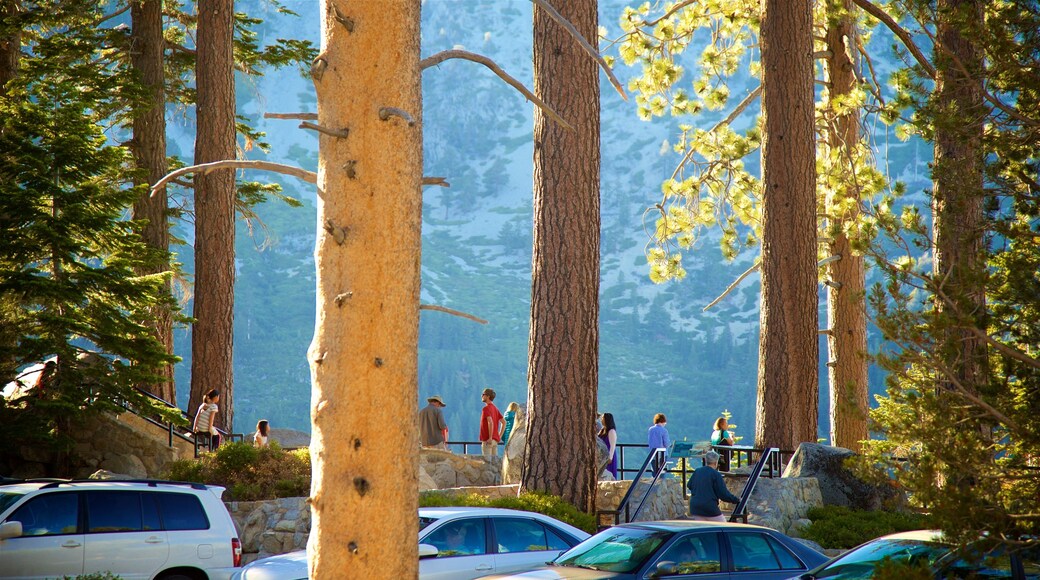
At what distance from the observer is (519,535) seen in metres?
10.1

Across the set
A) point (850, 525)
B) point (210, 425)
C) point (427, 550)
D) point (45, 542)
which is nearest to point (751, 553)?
point (427, 550)

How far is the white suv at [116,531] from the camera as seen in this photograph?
386 inches

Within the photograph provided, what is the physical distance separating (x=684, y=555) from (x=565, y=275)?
16.6ft

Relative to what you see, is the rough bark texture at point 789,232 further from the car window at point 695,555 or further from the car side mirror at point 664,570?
the car side mirror at point 664,570

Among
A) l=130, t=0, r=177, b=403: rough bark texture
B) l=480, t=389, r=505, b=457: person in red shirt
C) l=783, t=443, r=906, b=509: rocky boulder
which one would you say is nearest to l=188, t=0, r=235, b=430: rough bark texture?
l=130, t=0, r=177, b=403: rough bark texture

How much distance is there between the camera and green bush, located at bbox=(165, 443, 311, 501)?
15.0m

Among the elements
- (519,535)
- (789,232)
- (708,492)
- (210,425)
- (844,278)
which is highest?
(789,232)

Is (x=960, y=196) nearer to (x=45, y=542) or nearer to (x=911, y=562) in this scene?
(x=911, y=562)

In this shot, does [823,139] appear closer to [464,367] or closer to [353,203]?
[353,203]

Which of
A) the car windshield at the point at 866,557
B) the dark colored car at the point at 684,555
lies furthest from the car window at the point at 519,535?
the car windshield at the point at 866,557

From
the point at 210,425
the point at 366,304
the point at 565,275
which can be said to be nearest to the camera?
the point at 366,304

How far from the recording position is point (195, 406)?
20.3m

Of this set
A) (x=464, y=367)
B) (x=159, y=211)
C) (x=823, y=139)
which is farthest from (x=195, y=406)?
(x=464, y=367)

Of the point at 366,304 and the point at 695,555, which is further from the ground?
the point at 366,304
